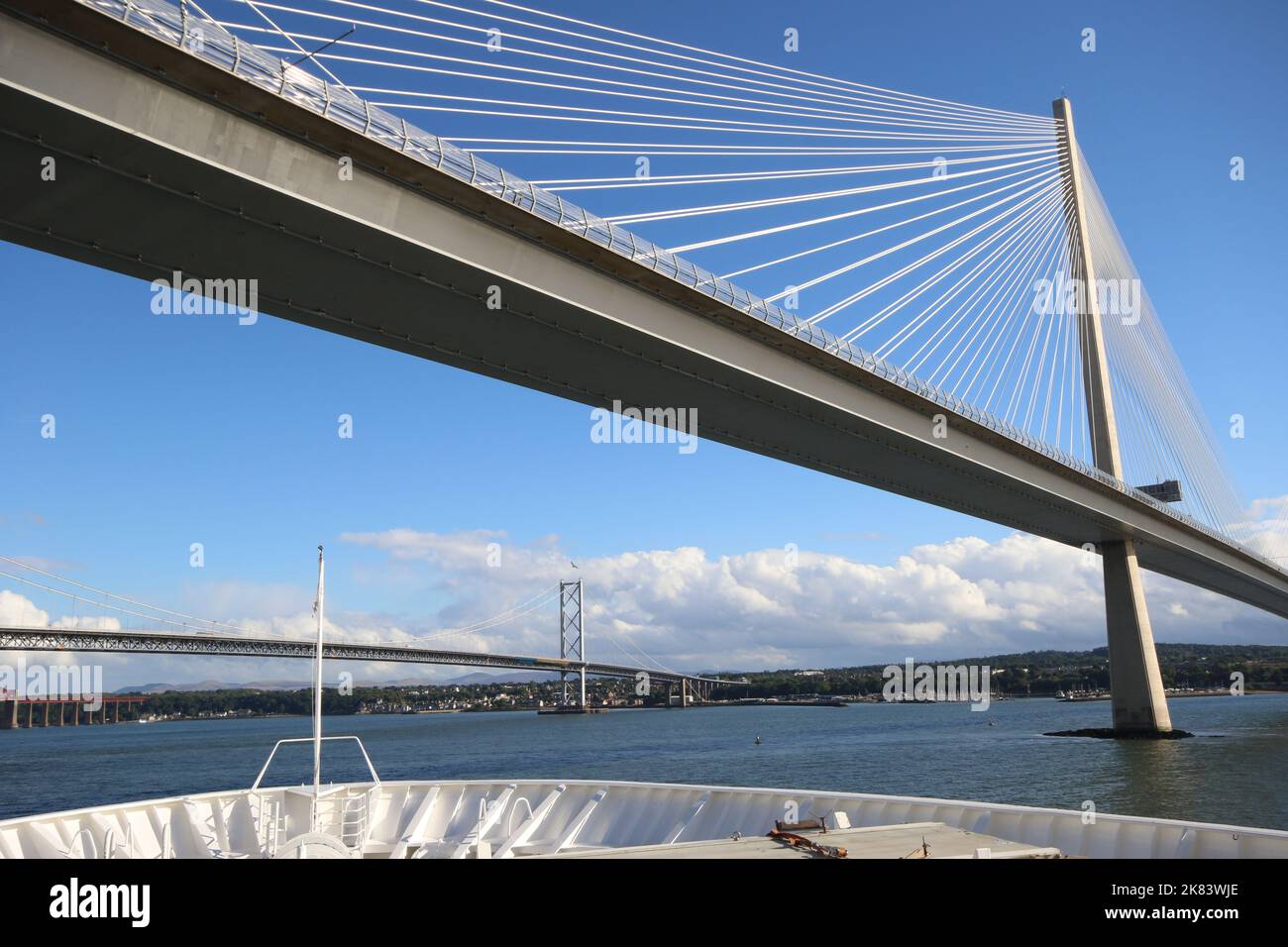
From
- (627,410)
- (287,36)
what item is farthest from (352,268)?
(627,410)

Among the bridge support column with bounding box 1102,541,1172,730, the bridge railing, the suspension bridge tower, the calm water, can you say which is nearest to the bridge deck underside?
the bridge railing

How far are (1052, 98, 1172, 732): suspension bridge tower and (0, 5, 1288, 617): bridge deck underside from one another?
2016cm

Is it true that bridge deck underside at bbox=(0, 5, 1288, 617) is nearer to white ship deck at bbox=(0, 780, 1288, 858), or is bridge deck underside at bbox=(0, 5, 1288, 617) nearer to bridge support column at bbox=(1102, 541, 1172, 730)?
white ship deck at bbox=(0, 780, 1288, 858)

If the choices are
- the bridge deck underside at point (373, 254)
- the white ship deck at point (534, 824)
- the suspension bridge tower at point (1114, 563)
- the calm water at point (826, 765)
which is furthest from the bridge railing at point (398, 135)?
the suspension bridge tower at point (1114, 563)

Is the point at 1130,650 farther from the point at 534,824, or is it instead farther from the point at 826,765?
the point at 534,824

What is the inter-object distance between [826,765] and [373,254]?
117 ft

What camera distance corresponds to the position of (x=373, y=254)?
1711 cm

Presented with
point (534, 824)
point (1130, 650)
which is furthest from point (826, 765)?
point (534, 824)

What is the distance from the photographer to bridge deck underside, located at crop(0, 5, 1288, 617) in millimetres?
13320

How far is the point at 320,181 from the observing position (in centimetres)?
1559

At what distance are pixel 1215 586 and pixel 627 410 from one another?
52.7 meters

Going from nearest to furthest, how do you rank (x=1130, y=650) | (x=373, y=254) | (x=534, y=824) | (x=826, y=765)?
(x=534, y=824) → (x=373, y=254) → (x=826, y=765) → (x=1130, y=650)
